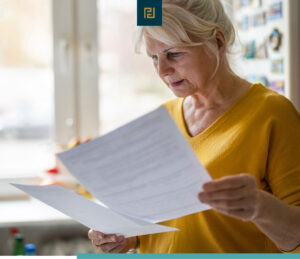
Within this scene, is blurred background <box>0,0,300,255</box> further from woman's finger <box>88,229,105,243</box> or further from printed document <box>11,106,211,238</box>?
printed document <box>11,106,211,238</box>

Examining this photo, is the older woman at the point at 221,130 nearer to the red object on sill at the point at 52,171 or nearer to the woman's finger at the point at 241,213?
the woman's finger at the point at 241,213

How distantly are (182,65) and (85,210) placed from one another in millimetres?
307

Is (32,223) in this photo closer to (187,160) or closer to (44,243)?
(44,243)

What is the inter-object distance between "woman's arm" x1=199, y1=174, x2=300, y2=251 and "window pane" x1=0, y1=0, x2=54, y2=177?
56.0 inches

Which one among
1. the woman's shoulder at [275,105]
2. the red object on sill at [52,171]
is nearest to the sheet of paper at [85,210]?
the woman's shoulder at [275,105]

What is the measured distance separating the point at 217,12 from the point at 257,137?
24 cm

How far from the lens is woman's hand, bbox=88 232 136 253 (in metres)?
0.82

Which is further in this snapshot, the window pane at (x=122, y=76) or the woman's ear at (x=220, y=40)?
the window pane at (x=122, y=76)

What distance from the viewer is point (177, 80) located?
2.79ft

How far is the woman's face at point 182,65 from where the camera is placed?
821 mm

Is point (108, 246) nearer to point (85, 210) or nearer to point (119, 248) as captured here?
point (119, 248)

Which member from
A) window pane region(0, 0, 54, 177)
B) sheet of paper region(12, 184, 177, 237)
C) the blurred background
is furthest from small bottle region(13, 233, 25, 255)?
sheet of paper region(12, 184, 177, 237)

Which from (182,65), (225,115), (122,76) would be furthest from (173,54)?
(122,76)

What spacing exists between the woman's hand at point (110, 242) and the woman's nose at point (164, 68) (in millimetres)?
296
